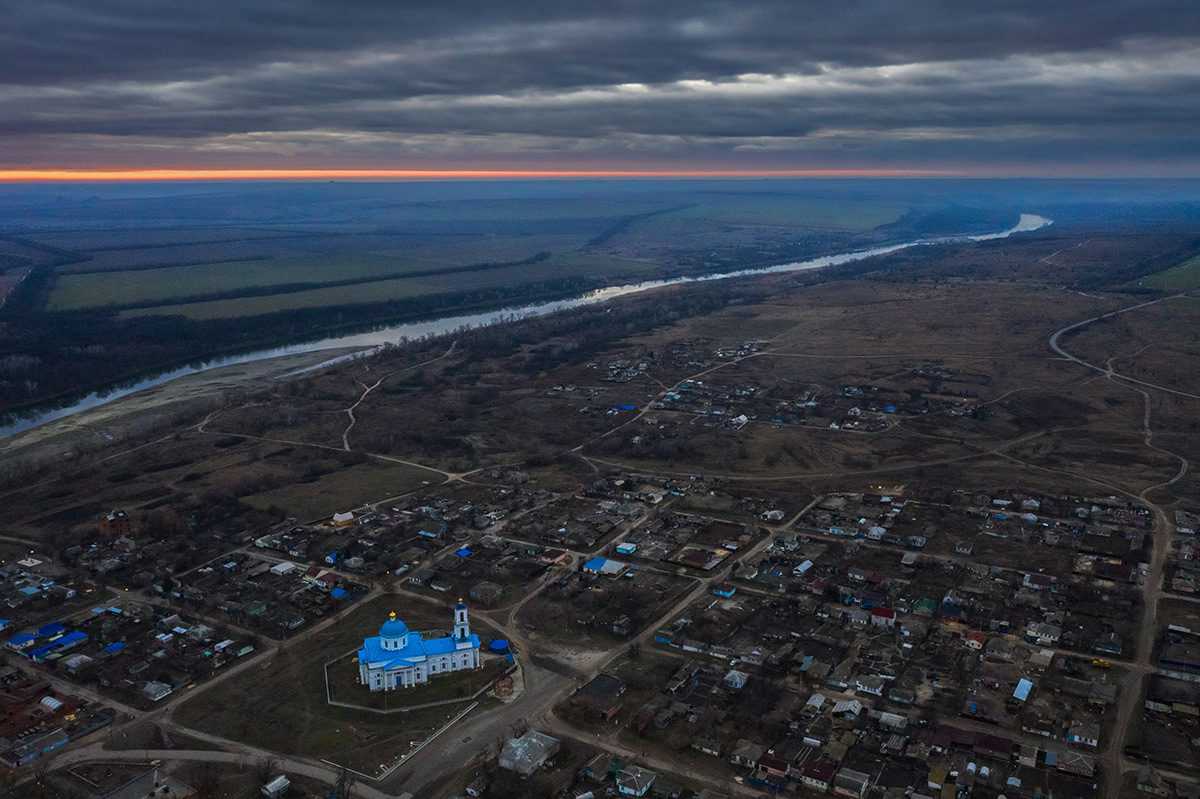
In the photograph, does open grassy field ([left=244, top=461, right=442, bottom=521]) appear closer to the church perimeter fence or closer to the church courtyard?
the church courtyard

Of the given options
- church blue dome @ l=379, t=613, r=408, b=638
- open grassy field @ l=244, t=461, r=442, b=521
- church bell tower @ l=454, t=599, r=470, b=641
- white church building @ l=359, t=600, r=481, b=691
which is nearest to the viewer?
white church building @ l=359, t=600, r=481, b=691

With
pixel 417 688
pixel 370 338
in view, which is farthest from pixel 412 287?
pixel 417 688

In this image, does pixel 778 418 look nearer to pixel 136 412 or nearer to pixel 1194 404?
pixel 1194 404

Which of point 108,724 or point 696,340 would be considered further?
point 696,340

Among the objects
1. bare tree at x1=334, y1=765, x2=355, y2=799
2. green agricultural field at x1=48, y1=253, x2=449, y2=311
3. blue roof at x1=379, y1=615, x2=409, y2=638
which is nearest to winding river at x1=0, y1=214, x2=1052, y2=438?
green agricultural field at x1=48, y1=253, x2=449, y2=311

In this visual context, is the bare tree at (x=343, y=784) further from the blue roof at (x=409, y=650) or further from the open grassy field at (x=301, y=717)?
the blue roof at (x=409, y=650)

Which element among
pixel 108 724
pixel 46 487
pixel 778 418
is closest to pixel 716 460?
pixel 778 418
